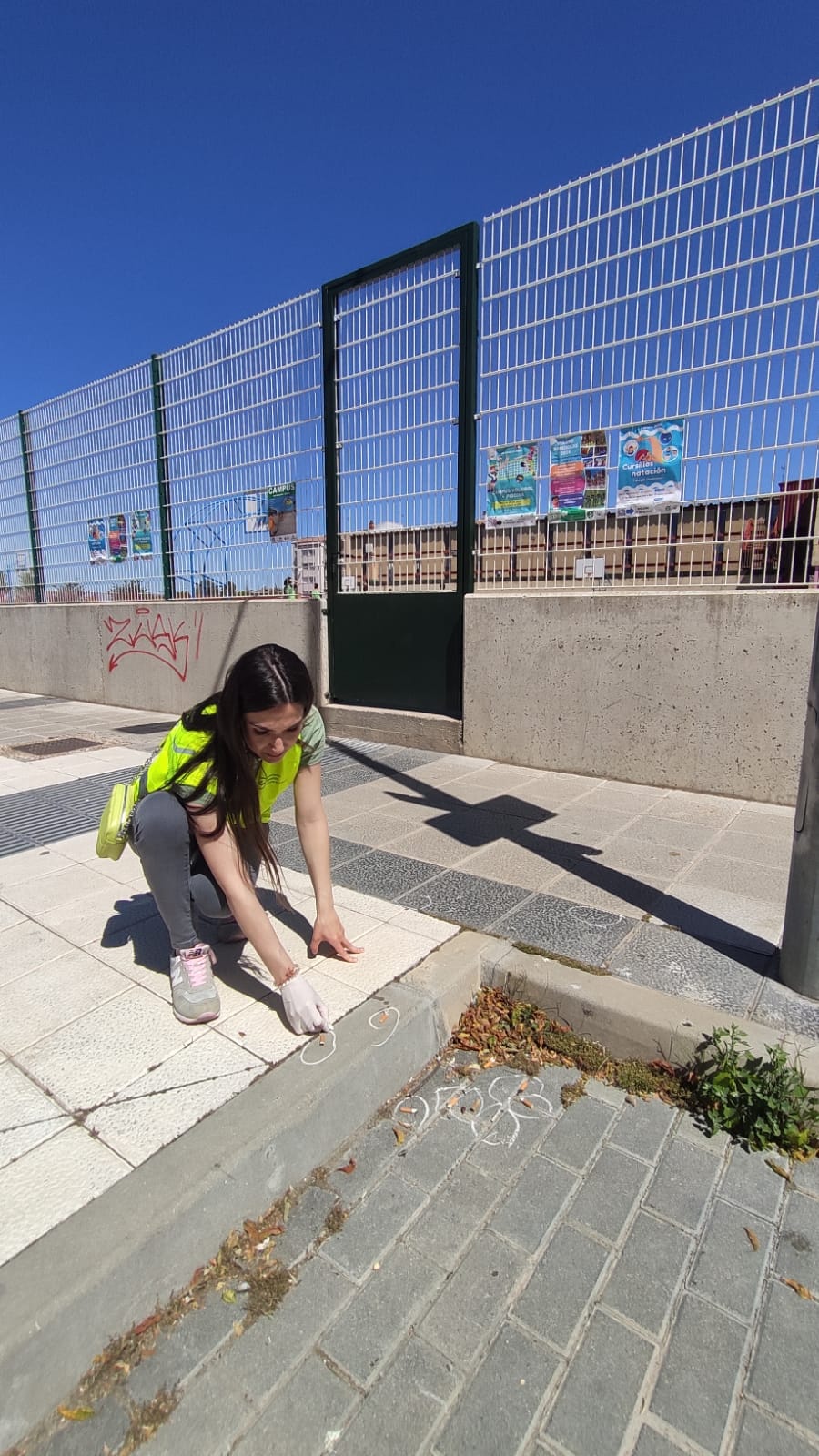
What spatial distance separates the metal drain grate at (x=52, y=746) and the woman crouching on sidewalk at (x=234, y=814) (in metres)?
4.63

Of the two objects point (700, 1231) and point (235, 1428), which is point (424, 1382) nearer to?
point (235, 1428)

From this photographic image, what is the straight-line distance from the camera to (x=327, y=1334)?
4.85 feet

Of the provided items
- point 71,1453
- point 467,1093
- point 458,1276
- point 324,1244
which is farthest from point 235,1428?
point 467,1093

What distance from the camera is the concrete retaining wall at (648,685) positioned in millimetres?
4422

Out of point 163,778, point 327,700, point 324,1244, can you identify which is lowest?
point 324,1244

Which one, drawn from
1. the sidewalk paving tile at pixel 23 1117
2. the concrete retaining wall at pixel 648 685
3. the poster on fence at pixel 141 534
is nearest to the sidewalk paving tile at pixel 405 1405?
the sidewalk paving tile at pixel 23 1117

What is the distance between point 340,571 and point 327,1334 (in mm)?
6029

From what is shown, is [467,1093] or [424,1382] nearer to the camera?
[424,1382]

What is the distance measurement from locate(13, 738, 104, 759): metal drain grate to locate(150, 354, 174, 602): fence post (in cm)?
218

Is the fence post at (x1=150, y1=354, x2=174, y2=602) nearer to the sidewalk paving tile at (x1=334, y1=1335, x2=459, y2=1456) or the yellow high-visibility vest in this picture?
the yellow high-visibility vest

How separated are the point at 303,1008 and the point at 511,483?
4.40 m

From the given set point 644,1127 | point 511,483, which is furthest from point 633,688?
point 644,1127

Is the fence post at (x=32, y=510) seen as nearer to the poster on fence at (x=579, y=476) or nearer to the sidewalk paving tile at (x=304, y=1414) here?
the poster on fence at (x=579, y=476)

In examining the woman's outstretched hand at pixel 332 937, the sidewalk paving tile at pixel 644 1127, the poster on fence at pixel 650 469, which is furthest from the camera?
the poster on fence at pixel 650 469
